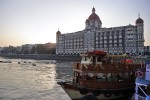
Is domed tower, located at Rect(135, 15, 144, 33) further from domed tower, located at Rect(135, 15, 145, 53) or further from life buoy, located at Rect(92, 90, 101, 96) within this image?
life buoy, located at Rect(92, 90, 101, 96)

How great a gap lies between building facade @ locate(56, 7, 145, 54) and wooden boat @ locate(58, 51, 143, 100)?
102 m

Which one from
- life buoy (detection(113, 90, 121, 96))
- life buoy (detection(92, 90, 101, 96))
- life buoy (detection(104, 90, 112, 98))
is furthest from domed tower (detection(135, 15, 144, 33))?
life buoy (detection(92, 90, 101, 96))

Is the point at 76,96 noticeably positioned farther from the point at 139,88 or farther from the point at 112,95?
the point at 139,88

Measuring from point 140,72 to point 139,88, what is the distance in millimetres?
1537

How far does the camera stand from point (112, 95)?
2845 cm

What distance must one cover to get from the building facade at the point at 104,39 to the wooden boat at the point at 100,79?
102 meters

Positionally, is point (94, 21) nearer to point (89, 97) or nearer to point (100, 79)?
point (100, 79)

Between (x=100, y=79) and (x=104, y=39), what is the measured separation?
116 metres

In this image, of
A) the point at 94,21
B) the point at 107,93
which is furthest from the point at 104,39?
the point at 107,93

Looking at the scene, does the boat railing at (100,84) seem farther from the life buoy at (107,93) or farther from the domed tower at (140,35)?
the domed tower at (140,35)

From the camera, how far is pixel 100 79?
94.9ft

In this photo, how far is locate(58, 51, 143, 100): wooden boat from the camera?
27.8 m

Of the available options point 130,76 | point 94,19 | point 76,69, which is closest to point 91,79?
point 76,69

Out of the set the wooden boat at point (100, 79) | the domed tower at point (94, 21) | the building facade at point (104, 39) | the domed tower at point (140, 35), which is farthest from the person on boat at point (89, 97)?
the domed tower at point (94, 21)
